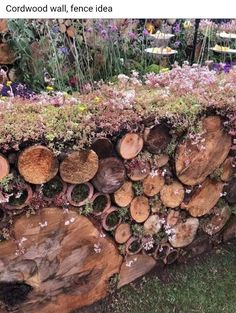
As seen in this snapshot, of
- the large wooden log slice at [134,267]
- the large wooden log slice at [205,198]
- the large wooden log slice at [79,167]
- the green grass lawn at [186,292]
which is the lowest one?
the green grass lawn at [186,292]

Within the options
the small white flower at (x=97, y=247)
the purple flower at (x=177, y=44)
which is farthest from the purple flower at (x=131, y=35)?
the small white flower at (x=97, y=247)

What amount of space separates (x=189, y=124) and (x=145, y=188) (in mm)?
394

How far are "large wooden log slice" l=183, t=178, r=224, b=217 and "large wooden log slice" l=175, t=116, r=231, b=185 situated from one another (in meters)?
0.08

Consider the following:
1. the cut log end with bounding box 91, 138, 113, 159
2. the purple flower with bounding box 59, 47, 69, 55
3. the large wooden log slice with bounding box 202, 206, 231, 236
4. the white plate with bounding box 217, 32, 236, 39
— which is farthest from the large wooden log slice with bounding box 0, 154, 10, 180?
the white plate with bounding box 217, 32, 236, 39

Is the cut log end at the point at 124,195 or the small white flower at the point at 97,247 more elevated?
the cut log end at the point at 124,195

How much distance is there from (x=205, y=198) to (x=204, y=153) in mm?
334

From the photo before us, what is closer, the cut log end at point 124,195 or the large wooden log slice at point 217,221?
the cut log end at point 124,195

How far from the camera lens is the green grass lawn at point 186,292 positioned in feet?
9.49

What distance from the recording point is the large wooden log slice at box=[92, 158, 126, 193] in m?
2.44

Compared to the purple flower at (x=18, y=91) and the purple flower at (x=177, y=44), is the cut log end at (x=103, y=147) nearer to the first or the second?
the purple flower at (x=18, y=91)

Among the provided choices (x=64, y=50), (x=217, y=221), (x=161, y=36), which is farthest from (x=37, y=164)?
(x=161, y=36)

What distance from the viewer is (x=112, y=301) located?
2881mm
